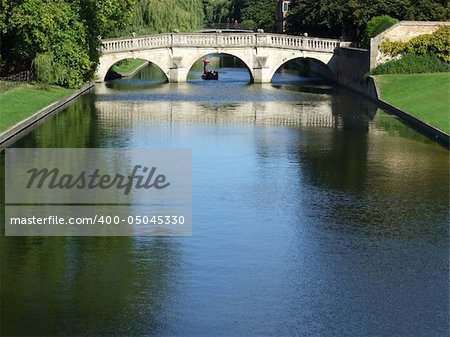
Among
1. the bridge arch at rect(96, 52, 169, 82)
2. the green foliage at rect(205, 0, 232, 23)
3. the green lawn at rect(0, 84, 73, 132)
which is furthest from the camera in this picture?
the green foliage at rect(205, 0, 232, 23)

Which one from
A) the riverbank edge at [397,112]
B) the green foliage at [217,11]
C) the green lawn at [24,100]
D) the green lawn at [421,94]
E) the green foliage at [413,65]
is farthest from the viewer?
the green foliage at [217,11]

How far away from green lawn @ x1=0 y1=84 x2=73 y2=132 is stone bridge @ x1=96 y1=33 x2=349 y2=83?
17635 millimetres

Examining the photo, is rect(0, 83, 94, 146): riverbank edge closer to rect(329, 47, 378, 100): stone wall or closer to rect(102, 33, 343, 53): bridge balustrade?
rect(102, 33, 343, 53): bridge balustrade

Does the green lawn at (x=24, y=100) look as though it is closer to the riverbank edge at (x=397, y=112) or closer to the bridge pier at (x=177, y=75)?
the riverbank edge at (x=397, y=112)

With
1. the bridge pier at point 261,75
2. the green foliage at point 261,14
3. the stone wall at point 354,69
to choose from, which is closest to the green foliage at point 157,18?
the bridge pier at point 261,75

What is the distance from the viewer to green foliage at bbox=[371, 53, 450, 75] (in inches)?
2459

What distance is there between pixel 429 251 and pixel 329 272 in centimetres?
299

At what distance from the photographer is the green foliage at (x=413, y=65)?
62.5 m

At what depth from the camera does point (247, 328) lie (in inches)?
648

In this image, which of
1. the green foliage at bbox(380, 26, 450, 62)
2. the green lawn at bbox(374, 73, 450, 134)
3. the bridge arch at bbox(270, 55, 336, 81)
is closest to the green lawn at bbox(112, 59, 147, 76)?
the bridge arch at bbox(270, 55, 336, 81)

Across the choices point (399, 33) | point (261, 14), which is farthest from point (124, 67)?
Answer: point (261, 14)

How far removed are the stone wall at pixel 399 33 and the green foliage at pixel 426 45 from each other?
0.33m

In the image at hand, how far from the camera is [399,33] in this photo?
64.8 metres

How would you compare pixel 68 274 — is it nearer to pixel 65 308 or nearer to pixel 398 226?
pixel 65 308
